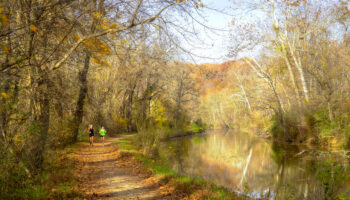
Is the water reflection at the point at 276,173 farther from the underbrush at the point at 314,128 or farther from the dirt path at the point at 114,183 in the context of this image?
the dirt path at the point at 114,183

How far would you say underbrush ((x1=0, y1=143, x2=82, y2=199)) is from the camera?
18.1 feet

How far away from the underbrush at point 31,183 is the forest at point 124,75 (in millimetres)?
37

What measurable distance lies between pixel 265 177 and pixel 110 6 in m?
9.58

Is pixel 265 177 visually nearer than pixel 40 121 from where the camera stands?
No

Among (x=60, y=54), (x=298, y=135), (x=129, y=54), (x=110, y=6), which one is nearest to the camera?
(x=60, y=54)

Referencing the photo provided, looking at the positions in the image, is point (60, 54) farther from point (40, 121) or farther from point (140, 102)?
point (140, 102)

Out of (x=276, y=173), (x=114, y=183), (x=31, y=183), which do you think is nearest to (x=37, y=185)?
(x=31, y=183)

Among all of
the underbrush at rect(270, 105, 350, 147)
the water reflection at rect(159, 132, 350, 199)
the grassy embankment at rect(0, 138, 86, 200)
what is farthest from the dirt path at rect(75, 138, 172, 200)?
the underbrush at rect(270, 105, 350, 147)

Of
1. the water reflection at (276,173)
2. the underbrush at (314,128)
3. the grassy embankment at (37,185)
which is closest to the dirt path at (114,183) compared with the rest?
the grassy embankment at (37,185)

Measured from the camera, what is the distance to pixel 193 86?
3491 cm

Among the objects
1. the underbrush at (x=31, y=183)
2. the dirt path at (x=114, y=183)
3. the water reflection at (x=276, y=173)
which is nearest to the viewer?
the underbrush at (x=31, y=183)

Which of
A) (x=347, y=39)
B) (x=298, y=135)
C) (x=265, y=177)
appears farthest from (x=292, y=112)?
(x=265, y=177)

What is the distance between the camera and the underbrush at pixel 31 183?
5.51m

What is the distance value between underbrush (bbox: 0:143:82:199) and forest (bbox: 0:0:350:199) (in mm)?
37
